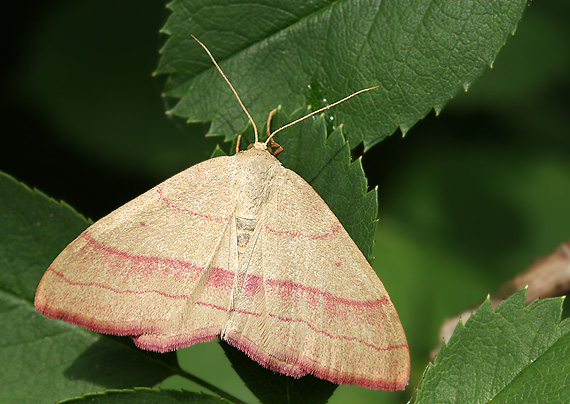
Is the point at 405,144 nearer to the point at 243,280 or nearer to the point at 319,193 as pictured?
the point at 319,193

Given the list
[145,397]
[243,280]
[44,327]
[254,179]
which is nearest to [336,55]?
[254,179]

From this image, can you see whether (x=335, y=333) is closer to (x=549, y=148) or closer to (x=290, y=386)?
(x=290, y=386)

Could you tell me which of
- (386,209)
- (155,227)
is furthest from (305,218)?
(386,209)

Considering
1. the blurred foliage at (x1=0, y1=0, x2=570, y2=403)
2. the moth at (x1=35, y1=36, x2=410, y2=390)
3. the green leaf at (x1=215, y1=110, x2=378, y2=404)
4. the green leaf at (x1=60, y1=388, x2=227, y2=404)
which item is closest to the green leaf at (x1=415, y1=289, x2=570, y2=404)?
the moth at (x1=35, y1=36, x2=410, y2=390)

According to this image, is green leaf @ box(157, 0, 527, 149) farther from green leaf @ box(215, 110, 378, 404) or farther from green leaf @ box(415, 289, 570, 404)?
green leaf @ box(415, 289, 570, 404)

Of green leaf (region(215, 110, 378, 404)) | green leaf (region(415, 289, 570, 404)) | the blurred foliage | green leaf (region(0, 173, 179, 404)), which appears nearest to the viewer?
green leaf (region(415, 289, 570, 404))

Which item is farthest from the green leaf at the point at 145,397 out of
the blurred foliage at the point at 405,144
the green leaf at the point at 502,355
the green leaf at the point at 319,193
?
the blurred foliage at the point at 405,144
